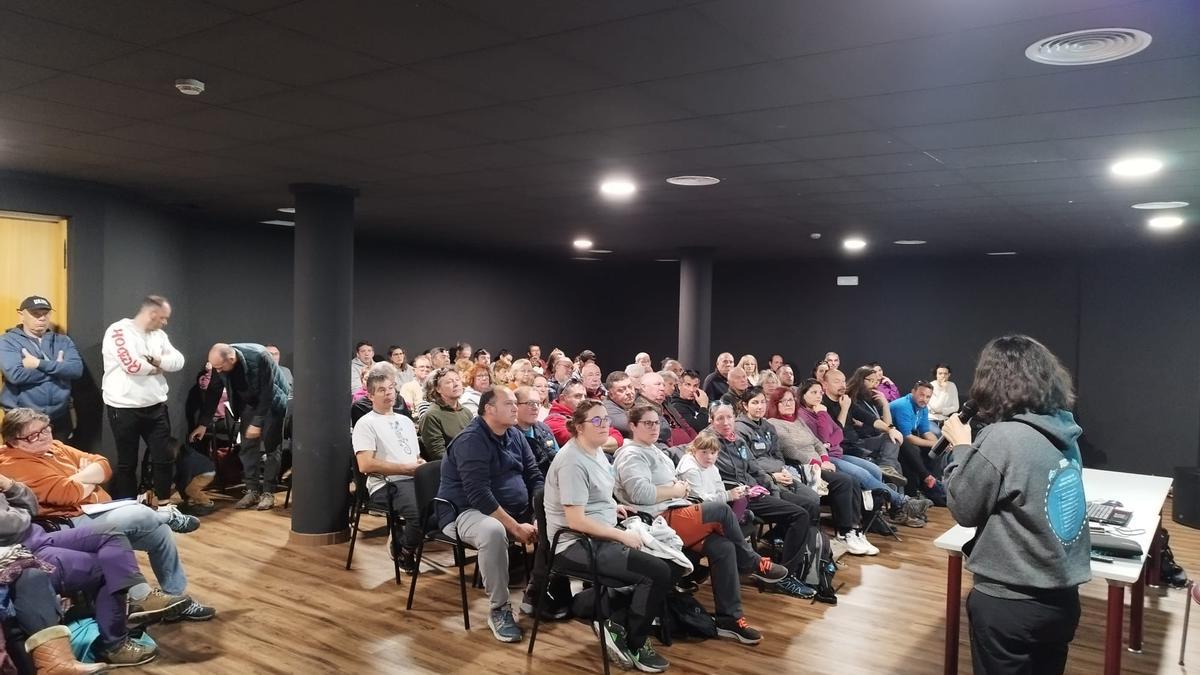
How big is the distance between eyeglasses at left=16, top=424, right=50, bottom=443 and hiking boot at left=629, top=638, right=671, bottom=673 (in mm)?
2869

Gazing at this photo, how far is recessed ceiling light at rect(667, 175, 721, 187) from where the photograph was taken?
5.36m

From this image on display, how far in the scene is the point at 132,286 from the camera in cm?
683

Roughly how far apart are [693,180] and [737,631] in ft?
9.62

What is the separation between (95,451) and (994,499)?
21.4ft

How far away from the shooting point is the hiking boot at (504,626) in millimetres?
3941

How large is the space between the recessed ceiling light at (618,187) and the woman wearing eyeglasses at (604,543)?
2.26 m

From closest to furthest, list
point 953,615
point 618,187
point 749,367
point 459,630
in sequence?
1. point 953,615
2. point 459,630
3. point 618,187
4. point 749,367

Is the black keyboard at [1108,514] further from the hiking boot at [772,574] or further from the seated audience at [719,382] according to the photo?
the seated audience at [719,382]

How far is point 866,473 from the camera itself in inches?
236

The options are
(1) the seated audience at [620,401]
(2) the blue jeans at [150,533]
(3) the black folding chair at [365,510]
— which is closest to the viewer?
(2) the blue jeans at [150,533]

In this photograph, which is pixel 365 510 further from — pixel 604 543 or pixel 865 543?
pixel 865 543

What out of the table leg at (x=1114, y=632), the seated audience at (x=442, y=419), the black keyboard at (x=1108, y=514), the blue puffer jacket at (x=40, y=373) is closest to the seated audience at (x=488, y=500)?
the seated audience at (x=442, y=419)

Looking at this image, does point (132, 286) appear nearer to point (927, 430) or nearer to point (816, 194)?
point (816, 194)

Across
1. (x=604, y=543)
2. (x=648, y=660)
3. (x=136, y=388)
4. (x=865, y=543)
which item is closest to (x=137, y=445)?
(x=136, y=388)
